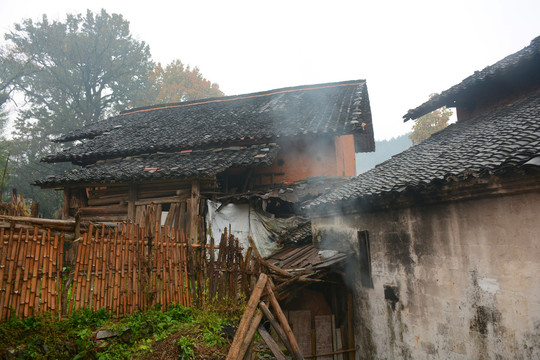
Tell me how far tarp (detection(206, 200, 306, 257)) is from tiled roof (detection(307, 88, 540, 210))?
325 centimetres

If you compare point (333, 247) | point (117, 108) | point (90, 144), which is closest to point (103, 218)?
point (90, 144)

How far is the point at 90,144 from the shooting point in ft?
50.6

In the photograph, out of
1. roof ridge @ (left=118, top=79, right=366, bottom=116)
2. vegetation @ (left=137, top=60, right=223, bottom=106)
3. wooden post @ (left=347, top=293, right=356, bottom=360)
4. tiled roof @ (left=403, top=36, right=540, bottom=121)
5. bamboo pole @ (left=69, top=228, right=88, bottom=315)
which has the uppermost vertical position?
vegetation @ (left=137, top=60, right=223, bottom=106)

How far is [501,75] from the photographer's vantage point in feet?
29.5

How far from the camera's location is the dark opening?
8.51 m

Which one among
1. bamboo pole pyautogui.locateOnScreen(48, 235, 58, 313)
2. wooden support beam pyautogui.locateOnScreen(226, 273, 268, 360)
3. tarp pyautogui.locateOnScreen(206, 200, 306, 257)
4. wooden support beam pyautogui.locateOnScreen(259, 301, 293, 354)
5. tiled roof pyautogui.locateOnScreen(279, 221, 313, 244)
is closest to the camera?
wooden support beam pyautogui.locateOnScreen(226, 273, 268, 360)

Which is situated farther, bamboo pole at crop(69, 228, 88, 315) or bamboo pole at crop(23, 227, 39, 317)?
bamboo pole at crop(69, 228, 88, 315)

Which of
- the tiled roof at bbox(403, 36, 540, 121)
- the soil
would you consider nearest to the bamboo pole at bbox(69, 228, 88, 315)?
the soil

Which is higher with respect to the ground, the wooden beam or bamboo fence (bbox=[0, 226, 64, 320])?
the wooden beam

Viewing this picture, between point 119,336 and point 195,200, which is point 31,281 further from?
point 195,200

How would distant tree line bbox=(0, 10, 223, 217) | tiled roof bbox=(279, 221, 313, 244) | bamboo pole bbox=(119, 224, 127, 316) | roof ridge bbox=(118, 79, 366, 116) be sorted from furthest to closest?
distant tree line bbox=(0, 10, 223, 217) < roof ridge bbox=(118, 79, 366, 116) < tiled roof bbox=(279, 221, 313, 244) < bamboo pole bbox=(119, 224, 127, 316)

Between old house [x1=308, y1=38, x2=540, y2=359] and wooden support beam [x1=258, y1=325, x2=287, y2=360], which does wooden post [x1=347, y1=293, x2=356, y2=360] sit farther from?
wooden support beam [x1=258, y1=325, x2=287, y2=360]

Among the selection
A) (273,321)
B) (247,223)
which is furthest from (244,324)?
(247,223)

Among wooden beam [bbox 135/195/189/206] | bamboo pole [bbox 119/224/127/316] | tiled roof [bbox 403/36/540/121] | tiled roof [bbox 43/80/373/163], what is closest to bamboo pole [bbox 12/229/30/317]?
bamboo pole [bbox 119/224/127/316]
